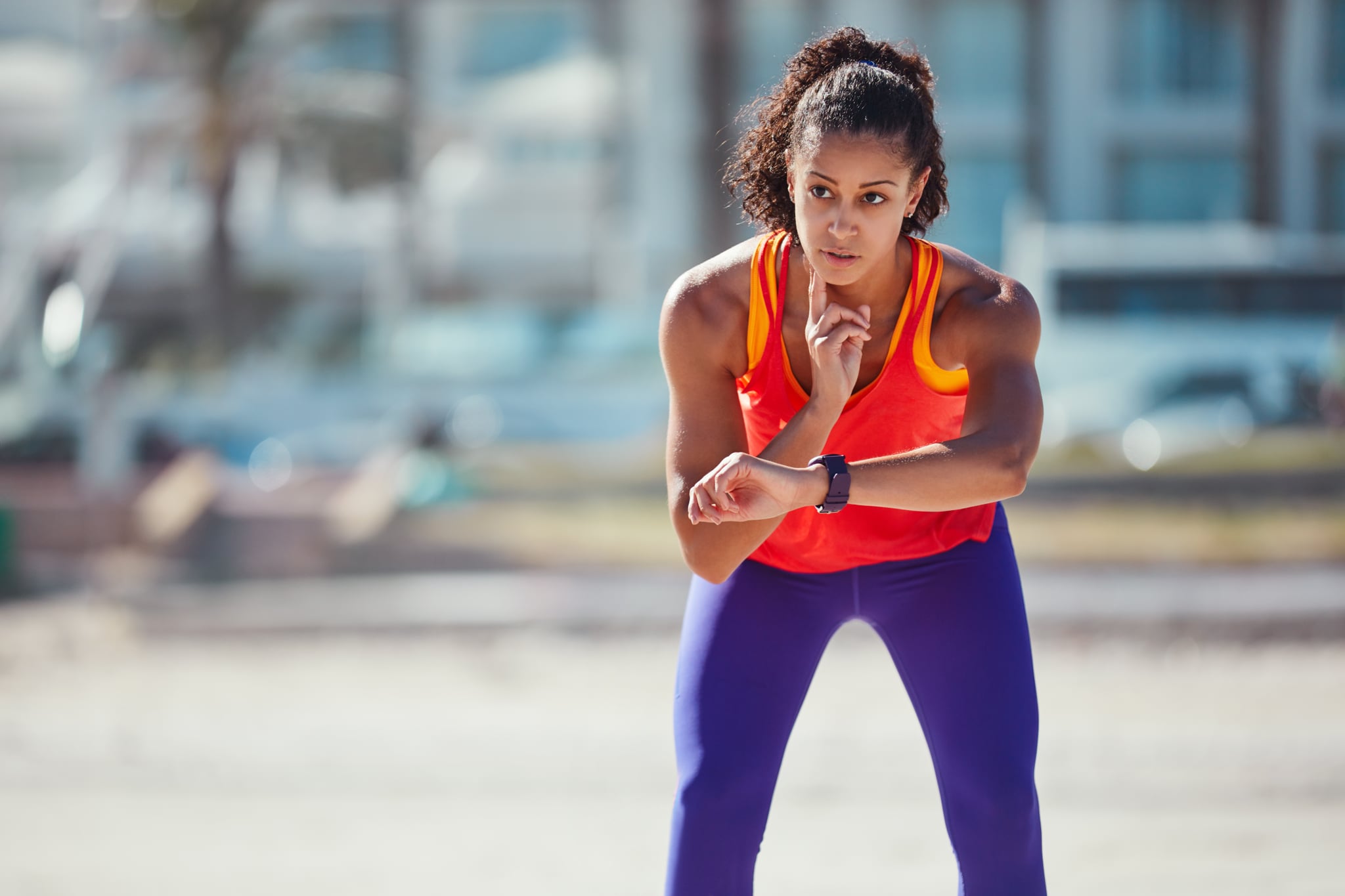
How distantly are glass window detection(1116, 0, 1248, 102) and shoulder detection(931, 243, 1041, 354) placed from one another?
23.9 meters

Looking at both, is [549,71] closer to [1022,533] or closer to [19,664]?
[1022,533]

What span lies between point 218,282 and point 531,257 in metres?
6.58

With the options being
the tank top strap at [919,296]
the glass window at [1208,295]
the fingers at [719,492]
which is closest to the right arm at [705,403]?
the fingers at [719,492]

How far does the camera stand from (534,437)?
677 inches

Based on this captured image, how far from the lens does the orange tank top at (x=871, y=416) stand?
2332mm

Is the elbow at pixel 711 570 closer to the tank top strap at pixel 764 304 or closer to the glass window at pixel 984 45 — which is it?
the tank top strap at pixel 764 304

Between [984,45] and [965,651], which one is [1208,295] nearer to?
[984,45]

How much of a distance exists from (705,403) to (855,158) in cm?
48

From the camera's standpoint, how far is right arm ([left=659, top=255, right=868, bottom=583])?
2279 mm

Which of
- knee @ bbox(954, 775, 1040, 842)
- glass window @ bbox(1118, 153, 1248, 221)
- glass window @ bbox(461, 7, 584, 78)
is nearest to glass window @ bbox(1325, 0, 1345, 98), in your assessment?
glass window @ bbox(1118, 153, 1248, 221)

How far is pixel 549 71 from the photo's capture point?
27281 millimetres

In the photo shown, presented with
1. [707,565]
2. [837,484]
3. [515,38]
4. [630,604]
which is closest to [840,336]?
[837,484]

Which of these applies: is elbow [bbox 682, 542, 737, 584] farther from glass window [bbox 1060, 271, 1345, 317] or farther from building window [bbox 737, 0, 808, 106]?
building window [bbox 737, 0, 808, 106]

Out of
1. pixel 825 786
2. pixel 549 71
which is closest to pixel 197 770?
pixel 825 786
